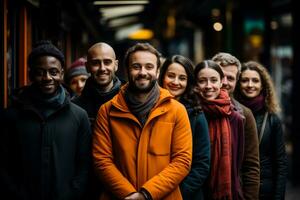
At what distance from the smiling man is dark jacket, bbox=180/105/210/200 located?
816mm

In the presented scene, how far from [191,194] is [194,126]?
54cm

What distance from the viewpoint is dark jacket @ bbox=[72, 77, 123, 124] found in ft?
16.4

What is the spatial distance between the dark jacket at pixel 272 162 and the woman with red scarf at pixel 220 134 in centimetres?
51

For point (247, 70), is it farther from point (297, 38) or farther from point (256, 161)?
point (297, 38)

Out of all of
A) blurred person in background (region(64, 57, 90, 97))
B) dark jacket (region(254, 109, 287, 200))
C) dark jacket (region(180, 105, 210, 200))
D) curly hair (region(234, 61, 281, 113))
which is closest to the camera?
dark jacket (region(180, 105, 210, 200))

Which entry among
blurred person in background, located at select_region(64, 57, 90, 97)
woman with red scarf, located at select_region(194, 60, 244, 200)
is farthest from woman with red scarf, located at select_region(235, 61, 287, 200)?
blurred person in background, located at select_region(64, 57, 90, 97)

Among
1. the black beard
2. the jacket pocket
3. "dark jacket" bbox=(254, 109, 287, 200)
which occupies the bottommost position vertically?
"dark jacket" bbox=(254, 109, 287, 200)

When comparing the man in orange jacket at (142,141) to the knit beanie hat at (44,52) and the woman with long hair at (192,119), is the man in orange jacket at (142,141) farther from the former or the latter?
the knit beanie hat at (44,52)

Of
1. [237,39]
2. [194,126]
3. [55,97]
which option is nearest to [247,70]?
[194,126]

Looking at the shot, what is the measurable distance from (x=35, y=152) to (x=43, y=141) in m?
0.09

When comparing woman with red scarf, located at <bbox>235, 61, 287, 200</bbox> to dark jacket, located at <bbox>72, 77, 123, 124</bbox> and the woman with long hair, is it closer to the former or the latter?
the woman with long hair

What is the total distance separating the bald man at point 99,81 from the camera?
5.01 metres

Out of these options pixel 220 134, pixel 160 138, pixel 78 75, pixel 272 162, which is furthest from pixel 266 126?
pixel 78 75

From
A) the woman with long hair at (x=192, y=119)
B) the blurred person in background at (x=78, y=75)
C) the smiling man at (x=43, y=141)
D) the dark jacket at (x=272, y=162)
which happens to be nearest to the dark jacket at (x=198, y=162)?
the woman with long hair at (x=192, y=119)
